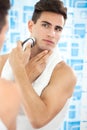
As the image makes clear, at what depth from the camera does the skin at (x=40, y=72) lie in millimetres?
1326

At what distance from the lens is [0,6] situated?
0.87 metres

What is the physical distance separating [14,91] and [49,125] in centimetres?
62

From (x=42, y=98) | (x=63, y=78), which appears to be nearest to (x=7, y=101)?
(x=42, y=98)

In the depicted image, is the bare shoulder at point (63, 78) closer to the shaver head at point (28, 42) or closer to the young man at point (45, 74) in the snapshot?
the young man at point (45, 74)

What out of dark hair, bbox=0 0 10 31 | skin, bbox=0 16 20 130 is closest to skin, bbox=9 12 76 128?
skin, bbox=0 16 20 130

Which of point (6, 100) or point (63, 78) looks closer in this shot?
point (6, 100)

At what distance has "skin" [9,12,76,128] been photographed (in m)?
1.33

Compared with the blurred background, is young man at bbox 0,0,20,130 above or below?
above

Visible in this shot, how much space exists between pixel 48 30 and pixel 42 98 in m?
0.45

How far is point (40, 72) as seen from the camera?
153cm

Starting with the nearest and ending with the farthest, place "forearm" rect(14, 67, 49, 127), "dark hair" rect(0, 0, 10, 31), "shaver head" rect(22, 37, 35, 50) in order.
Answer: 1. "dark hair" rect(0, 0, 10, 31)
2. "forearm" rect(14, 67, 49, 127)
3. "shaver head" rect(22, 37, 35, 50)

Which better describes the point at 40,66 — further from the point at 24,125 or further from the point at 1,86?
the point at 1,86

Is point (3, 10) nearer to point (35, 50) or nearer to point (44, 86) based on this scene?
point (44, 86)

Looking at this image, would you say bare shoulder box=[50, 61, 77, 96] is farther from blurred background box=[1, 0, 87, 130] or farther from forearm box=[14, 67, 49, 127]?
blurred background box=[1, 0, 87, 130]
